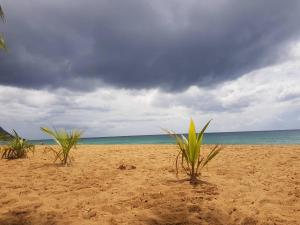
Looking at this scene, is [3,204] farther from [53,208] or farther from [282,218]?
[282,218]

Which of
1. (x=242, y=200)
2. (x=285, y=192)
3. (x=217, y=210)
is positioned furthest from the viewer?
(x=285, y=192)

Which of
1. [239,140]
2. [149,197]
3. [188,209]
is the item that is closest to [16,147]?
[149,197]

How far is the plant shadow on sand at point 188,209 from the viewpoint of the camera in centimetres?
254

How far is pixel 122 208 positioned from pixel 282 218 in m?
1.66

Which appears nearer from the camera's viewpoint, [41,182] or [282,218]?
[282,218]

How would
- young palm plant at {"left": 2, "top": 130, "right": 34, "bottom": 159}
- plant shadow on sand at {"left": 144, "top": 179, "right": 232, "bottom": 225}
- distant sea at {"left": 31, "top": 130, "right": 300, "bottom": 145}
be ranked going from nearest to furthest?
1. plant shadow on sand at {"left": 144, "top": 179, "right": 232, "bottom": 225}
2. young palm plant at {"left": 2, "top": 130, "right": 34, "bottom": 159}
3. distant sea at {"left": 31, "top": 130, "right": 300, "bottom": 145}

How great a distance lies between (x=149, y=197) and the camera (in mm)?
3248

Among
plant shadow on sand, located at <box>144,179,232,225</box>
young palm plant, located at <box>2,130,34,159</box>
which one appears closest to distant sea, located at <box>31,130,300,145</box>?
young palm plant, located at <box>2,130,34,159</box>

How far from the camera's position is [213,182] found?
155 inches

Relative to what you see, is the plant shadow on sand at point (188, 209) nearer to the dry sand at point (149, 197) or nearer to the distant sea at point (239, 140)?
the dry sand at point (149, 197)

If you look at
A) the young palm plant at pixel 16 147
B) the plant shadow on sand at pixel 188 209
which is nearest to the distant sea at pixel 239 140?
the young palm plant at pixel 16 147

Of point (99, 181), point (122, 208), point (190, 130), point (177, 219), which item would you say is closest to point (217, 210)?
point (177, 219)

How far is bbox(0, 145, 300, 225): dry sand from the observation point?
8.62ft

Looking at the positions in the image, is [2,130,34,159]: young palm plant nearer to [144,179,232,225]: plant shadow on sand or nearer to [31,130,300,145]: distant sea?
[31,130,300,145]: distant sea
